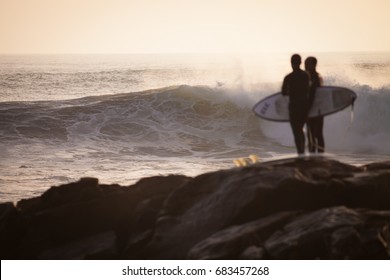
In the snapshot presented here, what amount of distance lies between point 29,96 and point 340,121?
20950mm

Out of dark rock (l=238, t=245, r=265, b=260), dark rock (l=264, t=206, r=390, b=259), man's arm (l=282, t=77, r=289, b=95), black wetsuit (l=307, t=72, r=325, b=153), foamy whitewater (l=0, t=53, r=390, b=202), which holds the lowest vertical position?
foamy whitewater (l=0, t=53, r=390, b=202)

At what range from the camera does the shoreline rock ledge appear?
747 centimetres

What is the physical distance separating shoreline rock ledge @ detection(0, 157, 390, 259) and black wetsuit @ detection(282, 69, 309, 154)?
62 centimetres

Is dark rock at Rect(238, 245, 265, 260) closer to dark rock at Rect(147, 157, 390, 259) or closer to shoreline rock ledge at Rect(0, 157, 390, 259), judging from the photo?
shoreline rock ledge at Rect(0, 157, 390, 259)

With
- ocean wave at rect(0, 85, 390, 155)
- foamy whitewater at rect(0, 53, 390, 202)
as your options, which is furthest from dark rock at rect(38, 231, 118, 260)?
ocean wave at rect(0, 85, 390, 155)

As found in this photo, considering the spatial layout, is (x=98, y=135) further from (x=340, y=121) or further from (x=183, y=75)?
(x=183, y=75)

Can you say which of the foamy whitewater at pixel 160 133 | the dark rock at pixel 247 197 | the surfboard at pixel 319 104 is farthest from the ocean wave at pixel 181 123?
the dark rock at pixel 247 197

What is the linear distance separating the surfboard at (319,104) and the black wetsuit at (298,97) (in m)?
0.33

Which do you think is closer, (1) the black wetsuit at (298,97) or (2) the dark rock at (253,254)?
(2) the dark rock at (253,254)

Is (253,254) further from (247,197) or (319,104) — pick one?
(319,104)

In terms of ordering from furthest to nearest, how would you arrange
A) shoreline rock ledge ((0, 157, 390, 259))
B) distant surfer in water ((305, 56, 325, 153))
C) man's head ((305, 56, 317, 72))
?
1. distant surfer in water ((305, 56, 325, 153))
2. man's head ((305, 56, 317, 72))
3. shoreline rock ledge ((0, 157, 390, 259))

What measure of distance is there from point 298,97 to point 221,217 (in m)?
2.41

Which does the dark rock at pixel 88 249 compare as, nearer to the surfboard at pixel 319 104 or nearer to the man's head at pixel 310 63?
the surfboard at pixel 319 104

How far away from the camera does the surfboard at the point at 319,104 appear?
33.1ft
